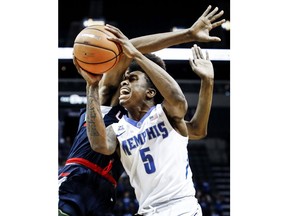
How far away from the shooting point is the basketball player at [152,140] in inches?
129

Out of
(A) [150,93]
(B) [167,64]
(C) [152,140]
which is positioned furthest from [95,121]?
(B) [167,64]

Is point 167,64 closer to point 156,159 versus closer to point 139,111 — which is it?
point 139,111

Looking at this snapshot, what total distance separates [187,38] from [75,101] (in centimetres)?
994

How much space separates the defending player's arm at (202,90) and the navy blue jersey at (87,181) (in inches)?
20.5

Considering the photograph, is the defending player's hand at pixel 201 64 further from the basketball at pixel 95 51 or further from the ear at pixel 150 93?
the basketball at pixel 95 51

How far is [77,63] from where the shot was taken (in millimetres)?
3246

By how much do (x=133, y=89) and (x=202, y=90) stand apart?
1.50ft

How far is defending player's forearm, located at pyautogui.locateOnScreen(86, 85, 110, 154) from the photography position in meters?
3.26

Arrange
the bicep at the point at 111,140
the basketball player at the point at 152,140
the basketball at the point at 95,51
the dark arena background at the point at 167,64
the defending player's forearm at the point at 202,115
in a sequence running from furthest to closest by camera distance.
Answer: the dark arena background at the point at 167,64 < the defending player's forearm at the point at 202,115 < the bicep at the point at 111,140 < the basketball player at the point at 152,140 < the basketball at the point at 95,51

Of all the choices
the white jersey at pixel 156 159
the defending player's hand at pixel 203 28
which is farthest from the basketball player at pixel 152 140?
the defending player's hand at pixel 203 28

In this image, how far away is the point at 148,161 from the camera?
11.1ft

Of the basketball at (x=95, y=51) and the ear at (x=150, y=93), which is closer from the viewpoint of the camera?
the basketball at (x=95, y=51)

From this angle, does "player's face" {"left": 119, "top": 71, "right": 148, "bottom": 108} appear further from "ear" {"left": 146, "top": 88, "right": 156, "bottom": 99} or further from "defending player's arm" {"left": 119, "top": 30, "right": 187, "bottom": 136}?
"defending player's arm" {"left": 119, "top": 30, "right": 187, "bottom": 136}
